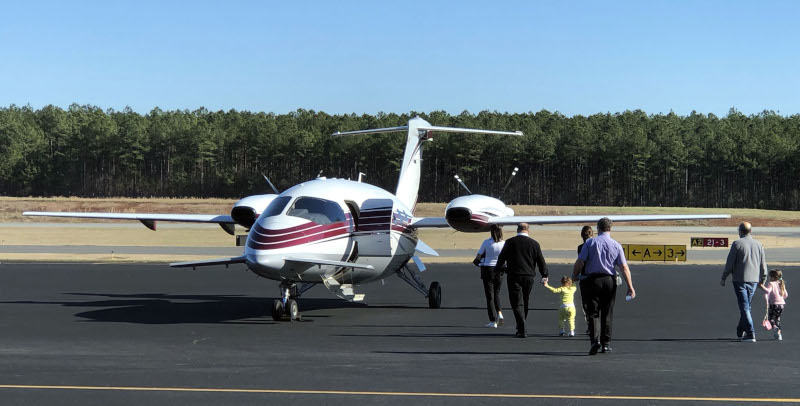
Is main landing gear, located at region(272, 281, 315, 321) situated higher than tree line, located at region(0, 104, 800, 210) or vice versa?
tree line, located at region(0, 104, 800, 210)

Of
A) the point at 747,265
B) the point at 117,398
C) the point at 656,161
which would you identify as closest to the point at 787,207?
the point at 656,161

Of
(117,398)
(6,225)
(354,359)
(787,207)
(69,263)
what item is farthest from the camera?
(787,207)

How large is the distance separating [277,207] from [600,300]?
24.9 ft

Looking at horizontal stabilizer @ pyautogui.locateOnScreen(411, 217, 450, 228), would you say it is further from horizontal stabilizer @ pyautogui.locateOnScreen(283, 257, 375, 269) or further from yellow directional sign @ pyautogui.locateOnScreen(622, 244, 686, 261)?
yellow directional sign @ pyautogui.locateOnScreen(622, 244, 686, 261)

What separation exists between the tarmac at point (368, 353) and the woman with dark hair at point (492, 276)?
0.30 metres

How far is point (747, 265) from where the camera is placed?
16.8 metres

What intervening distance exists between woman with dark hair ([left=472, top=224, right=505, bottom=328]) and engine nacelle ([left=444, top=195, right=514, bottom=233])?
3.41m

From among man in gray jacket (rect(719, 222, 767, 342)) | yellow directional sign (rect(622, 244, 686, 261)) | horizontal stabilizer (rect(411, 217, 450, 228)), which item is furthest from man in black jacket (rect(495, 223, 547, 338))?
yellow directional sign (rect(622, 244, 686, 261))

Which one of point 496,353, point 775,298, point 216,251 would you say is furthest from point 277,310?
point 216,251

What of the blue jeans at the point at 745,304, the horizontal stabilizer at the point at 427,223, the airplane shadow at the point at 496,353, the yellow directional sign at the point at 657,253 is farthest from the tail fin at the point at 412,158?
the yellow directional sign at the point at 657,253

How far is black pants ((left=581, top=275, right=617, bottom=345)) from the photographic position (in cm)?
1493

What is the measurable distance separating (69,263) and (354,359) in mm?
27325

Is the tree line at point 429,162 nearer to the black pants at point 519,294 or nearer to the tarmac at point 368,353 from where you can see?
the tarmac at point 368,353

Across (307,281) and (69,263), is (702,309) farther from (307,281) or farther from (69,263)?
(69,263)
